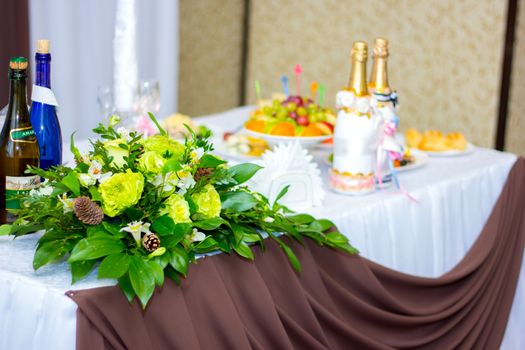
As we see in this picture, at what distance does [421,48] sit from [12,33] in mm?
1939

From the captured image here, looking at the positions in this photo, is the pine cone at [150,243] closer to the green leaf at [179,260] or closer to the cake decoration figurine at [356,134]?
the green leaf at [179,260]

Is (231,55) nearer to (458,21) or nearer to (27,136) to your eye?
(458,21)

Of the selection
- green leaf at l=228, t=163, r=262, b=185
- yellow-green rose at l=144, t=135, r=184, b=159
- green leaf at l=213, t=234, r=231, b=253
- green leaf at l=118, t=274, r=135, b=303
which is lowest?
green leaf at l=118, t=274, r=135, b=303

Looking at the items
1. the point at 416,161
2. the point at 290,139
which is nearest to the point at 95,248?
the point at 290,139

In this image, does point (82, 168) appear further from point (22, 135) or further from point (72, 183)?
point (22, 135)

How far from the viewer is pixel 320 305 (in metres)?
1.52

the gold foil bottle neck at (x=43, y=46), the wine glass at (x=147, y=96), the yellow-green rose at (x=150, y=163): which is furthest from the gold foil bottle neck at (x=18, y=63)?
the wine glass at (x=147, y=96)

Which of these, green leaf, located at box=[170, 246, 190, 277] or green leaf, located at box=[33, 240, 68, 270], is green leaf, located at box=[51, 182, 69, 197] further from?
green leaf, located at box=[170, 246, 190, 277]

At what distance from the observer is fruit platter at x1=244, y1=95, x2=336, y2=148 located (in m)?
2.05

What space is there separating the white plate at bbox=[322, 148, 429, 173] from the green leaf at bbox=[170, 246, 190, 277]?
0.94m

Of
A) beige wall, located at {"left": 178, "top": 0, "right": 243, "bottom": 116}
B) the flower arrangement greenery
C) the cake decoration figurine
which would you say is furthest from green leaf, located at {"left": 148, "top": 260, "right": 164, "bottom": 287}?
beige wall, located at {"left": 178, "top": 0, "right": 243, "bottom": 116}

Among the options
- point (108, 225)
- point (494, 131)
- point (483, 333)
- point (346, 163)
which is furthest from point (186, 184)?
point (494, 131)

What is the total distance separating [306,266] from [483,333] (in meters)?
0.75

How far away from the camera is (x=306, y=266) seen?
1.54m
